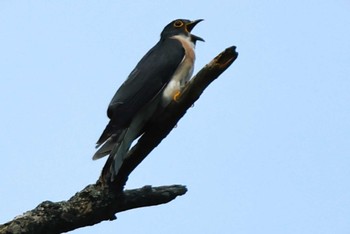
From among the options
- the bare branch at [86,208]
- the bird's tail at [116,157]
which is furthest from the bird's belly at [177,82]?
the bare branch at [86,208]

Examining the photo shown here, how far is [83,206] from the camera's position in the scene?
16.8 ft

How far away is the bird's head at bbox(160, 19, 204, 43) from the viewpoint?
26.2 ft

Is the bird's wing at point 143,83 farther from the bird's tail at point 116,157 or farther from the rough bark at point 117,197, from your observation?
the rough bark at point 117,197

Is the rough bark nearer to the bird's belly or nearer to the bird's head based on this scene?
the bird's belly

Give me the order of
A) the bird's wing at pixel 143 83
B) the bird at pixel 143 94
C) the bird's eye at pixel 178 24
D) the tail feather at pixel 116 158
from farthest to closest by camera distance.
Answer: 1. the bird's eye at pixel 178 24
2. the bird's wing at pixel 143 83
3. the bird at pixel 143 94
4. the tail feather at pixel 116 158

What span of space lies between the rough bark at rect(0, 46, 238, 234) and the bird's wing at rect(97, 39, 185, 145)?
43cm

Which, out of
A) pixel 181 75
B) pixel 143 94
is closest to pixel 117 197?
pixel 143 94

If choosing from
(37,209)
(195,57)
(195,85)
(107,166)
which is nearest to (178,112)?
(195,85)

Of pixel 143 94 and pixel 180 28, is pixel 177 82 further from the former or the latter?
pixel 180 28

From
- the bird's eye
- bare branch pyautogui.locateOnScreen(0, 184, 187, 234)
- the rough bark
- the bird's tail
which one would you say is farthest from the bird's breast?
bare branch pyautogui.locateOnScreen(0, 184, 187, 234)

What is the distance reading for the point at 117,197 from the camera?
206 inches

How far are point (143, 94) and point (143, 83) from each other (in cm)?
20

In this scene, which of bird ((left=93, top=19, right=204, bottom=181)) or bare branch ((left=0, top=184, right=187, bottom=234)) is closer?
bare branch ((left=0, top=184, right=187, bottom=234))

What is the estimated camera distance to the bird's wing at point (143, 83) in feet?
18.8
